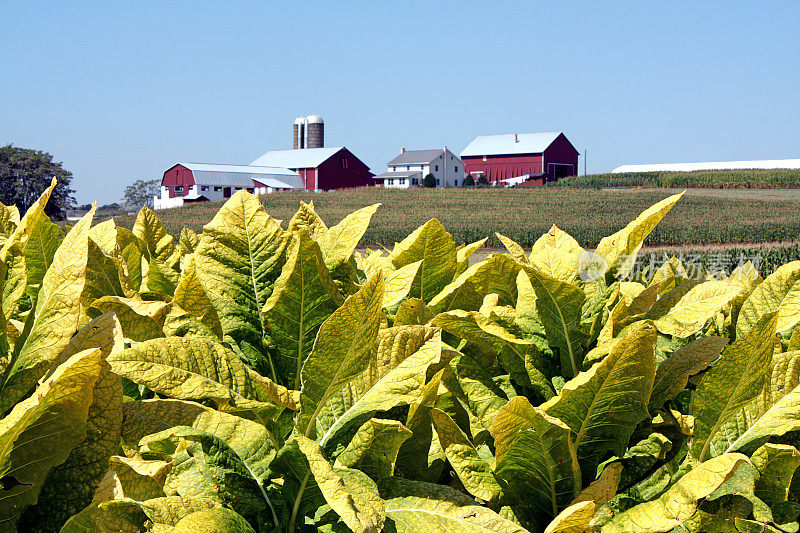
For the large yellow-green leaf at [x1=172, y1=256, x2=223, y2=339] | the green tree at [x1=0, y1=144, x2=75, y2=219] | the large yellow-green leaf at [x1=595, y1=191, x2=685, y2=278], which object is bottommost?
the large yellow-green leaf at [x1=172, y1=256, x2=223, y2=339]

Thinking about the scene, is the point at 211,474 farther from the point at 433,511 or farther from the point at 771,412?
the point at 771,412

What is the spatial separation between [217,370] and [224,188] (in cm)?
7365

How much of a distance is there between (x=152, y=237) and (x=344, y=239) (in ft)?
3.22

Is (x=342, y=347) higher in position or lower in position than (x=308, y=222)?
lower

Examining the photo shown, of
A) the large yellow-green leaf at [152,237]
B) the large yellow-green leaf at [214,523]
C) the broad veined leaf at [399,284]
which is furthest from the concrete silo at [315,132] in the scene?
the large yellow-green leaf at [214,523]

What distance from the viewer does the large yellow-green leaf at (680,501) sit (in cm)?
90

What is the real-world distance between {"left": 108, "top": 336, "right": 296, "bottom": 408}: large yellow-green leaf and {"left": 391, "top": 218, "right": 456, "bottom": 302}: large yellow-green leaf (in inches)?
25.0

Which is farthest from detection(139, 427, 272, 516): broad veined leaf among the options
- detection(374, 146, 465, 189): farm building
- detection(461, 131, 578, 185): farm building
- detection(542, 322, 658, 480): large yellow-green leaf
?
detection(374, 146, 465, 189): farm building

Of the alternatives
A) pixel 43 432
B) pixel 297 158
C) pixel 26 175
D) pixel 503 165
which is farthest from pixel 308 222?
pixel 503 165

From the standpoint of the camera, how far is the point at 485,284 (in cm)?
147

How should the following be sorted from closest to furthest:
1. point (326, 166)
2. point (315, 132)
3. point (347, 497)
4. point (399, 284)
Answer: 1. point (347, 497)
2. point (399, 284)
3. point (326, 166)
4. point (315, 132)

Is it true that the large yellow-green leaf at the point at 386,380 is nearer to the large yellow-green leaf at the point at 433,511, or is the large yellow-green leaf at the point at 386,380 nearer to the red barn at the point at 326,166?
the large yellow-green leaf at the point at 433,511

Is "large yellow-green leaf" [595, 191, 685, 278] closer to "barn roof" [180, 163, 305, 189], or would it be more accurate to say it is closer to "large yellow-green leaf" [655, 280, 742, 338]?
"large yellow-green leaf" [655, 280, 742, 338]

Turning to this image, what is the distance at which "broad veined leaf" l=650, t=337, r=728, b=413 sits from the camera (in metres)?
1.08
